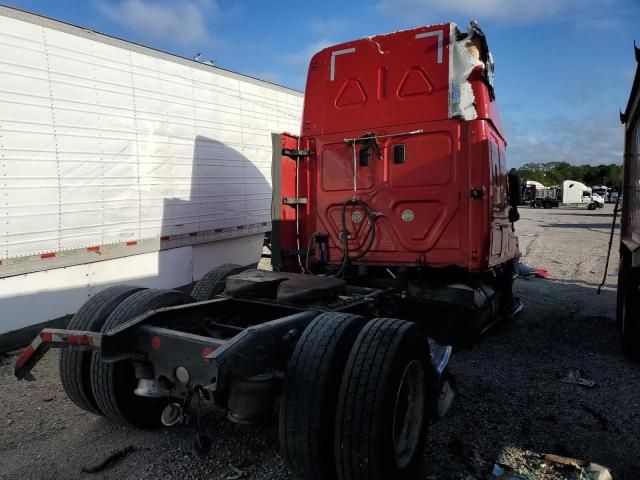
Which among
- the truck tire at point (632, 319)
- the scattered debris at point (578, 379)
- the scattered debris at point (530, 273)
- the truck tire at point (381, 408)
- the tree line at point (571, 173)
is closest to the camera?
the truck tire at point (381, 408)

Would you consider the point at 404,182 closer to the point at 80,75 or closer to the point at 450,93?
the point at 450,93

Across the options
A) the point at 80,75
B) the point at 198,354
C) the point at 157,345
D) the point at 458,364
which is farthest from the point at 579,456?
the point at 80,75

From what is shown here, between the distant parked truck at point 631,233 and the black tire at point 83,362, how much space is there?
14.4 ft

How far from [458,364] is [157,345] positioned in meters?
3.28

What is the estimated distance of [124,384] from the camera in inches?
134

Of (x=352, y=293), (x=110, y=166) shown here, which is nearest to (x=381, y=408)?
(x=352, y=293)

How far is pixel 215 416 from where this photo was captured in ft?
12.8

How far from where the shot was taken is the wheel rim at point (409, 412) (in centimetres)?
296

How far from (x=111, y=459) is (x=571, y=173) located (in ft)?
377

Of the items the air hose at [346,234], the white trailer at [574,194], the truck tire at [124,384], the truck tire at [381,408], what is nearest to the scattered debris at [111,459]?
the truck tire at [124,384]

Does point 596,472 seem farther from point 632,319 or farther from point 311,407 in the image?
point 632,319

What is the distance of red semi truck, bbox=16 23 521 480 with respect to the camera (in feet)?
8.70

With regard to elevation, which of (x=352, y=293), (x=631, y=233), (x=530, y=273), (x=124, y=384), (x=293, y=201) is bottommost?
(x=530, y=273)

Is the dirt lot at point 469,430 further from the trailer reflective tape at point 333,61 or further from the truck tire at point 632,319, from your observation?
the trailer reflective tape at point 333,61
